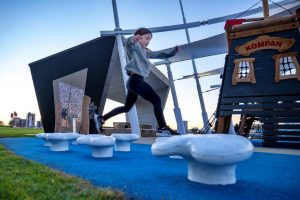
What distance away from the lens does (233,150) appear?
2348mm

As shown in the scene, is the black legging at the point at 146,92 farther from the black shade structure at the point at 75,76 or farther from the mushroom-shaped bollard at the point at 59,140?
the black shade structure at the point at 75,76

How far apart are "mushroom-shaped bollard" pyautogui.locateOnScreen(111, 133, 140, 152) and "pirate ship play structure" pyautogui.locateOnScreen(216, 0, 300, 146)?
2319mm

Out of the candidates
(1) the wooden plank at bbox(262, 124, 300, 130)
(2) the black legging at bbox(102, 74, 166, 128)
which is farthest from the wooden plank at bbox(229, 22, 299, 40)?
(2) the black legging at bbox(102, 74, 166, 128)

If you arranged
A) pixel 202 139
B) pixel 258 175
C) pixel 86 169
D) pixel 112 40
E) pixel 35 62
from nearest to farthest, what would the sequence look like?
pixel 202 139 < pixel 258 175 < pixel 86 169 < pixel 112 40 < pixel 35 62

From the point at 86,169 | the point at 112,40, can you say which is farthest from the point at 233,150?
the point at 112,40

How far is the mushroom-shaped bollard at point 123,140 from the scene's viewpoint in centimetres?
628

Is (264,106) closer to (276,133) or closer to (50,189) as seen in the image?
(276,133)

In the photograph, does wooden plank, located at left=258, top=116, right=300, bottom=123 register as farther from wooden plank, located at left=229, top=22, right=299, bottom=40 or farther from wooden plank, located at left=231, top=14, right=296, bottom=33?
wooden plank, located at left=231, top=14, right=296, bottom=33

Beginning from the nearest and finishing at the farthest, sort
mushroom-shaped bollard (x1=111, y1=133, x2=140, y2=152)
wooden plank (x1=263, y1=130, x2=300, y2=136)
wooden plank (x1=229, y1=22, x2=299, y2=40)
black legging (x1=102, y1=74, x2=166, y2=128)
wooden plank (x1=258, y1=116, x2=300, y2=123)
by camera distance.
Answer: black legging (x1=102, y1=74, x2=166, y2=128) → mushroom-shaped bollard (x1=111, y1=133, x2=140, y2=152) → wooden plank (x1=229, y1=22, x2=299, y2=40) → wooden plank (x1=258, y1=116, x2=300, y2=123) → wooden plank (x1=263, y1=130, x2=300, y2=136)

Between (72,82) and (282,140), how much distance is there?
45.3ft

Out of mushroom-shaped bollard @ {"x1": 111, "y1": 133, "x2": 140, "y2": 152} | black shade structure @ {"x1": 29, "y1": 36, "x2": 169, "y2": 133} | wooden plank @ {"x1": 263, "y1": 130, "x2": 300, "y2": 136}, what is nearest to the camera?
mushroom-shaped bollard @ {"x1": 111, "y1": 133, "x2": 140, "y2": 152}

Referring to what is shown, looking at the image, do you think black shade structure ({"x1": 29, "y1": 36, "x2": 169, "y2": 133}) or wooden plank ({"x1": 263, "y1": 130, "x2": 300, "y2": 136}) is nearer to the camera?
wooden plank ({"x1": 263, "y1": 130, "x2": 300, "y2": 136})

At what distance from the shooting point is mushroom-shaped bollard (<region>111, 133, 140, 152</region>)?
6.28m

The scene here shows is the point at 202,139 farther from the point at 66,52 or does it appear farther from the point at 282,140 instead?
the point at 66,52
